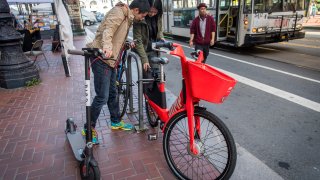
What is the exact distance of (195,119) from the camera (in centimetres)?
259


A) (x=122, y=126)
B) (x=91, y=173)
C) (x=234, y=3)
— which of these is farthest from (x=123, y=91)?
(x=234, y=3)

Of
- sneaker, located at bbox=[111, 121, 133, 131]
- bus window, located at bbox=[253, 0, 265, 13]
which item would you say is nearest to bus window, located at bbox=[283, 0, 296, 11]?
bus window, located at bbox=[253, 0, 265, 13]

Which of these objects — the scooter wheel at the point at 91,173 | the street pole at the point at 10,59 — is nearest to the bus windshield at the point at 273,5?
the street pole at the point at 10,59

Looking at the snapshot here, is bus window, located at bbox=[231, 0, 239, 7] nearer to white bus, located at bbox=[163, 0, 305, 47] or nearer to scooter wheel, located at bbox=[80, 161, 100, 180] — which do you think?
white bus, located at bbox=[163, 0, 305, 47]

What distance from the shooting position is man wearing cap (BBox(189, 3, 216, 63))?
255 inches

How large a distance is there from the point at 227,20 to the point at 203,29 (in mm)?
4512

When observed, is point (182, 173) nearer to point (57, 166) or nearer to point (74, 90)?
point (57, 166)

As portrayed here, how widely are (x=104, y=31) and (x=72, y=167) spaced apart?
1.64 metres

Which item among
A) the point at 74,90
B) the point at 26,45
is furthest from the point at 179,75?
the point at 26,45

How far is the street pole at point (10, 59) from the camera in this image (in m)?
5.86

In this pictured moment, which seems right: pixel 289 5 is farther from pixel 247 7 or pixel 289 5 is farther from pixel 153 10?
pixel 153 10

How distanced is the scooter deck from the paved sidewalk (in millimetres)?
103

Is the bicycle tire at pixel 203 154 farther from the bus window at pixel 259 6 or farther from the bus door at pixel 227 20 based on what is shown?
the bus door at pixel 227 20

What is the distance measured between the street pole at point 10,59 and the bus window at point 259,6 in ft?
25.2
